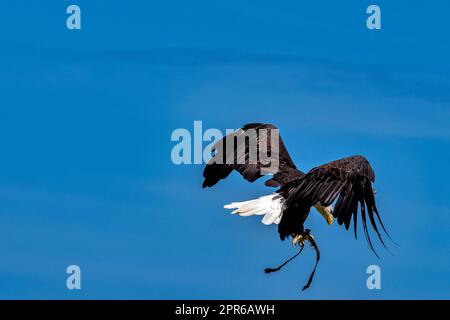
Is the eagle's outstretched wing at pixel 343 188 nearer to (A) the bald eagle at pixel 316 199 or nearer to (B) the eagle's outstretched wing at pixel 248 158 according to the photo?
(A) the bald eagle at pixel 316 199

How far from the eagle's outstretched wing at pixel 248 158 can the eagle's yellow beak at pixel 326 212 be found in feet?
2.57

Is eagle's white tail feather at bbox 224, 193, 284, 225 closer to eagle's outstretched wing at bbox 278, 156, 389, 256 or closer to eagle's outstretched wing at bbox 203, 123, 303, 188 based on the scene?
eagle's outstretched wing at bbox 278, 156, 389, 256

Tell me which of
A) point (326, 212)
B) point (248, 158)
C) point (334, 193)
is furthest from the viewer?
point (248, 158)

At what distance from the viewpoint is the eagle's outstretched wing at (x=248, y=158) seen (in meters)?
18.8

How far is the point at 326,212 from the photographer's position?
57.8ft

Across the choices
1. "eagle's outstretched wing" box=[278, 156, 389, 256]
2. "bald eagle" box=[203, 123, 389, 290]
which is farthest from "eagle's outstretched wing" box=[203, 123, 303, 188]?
"eagle's outstretched wing" box=[278, 156, 389, 256]

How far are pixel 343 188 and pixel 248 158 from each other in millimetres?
3128

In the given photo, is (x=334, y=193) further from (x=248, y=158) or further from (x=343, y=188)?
(x=248, y=158)

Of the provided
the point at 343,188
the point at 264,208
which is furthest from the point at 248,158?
the point at 343,188
